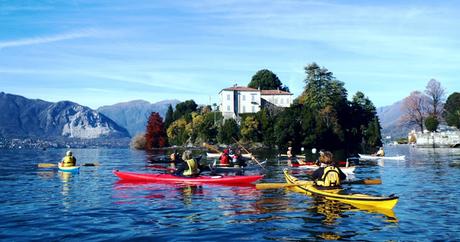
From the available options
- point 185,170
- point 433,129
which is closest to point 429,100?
point 433,129

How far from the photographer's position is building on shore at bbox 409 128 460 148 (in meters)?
118

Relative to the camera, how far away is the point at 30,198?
22.2m

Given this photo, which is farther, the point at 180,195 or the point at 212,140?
the point at 212,140

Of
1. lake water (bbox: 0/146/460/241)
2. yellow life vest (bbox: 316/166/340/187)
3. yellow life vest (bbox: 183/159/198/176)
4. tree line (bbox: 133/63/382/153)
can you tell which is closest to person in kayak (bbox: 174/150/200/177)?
yellow life vest (bbox: 183/159/198/176)

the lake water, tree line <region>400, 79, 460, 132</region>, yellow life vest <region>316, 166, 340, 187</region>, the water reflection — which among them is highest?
tree line <region>400, 79, 460, 132</region>

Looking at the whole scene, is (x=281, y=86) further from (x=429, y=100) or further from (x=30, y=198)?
(x=30, y=198)

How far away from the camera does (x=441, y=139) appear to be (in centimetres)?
12350

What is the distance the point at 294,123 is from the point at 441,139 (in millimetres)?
49536

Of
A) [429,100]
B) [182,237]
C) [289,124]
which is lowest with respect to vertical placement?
[182,237]

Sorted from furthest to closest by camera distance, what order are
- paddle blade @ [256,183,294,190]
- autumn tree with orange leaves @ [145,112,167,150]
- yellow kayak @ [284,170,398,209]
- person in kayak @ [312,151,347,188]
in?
autumn tree with orange leaves @ [145,112,167,150], paddle blade @ [256,183,294,190], person in kayak @ [312,151,347,188], yellow kayak @ [284,170,398,209]

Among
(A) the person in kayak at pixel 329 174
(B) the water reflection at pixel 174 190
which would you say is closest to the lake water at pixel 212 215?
(B) the water reflection at pixel 174 190

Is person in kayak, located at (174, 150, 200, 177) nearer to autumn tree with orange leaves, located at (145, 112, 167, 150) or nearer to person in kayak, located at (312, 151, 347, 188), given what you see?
person in kayak, located at (312, 151, 347, 188)

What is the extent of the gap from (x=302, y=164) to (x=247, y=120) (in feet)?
240

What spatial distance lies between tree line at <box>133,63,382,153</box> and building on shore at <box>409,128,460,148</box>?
534 inches
